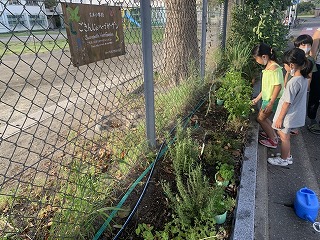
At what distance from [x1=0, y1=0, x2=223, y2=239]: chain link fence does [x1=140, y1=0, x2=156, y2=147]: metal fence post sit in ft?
0.52

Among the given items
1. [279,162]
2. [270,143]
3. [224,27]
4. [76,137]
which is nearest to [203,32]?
[270,143]

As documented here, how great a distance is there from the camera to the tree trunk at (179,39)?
4.66 meters

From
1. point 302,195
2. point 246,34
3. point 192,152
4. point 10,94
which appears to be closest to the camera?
point 302,195

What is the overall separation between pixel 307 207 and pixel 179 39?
3.63m

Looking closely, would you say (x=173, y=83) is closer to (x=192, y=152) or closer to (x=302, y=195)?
(x=192, y=152)

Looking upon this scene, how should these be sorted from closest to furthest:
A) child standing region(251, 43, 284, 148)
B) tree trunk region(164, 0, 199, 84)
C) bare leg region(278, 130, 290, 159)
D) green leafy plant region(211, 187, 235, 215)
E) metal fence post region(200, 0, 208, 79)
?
green leafy plant region(211, 187, 235, 215) → bare leg region(278, 130, 290, 159) → child standing region(251, 43, 284, 148) → metal fence post region(200, 0, 208, 79) → tree trunk region(164, 0, 199, 84)

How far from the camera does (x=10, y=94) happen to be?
621cm

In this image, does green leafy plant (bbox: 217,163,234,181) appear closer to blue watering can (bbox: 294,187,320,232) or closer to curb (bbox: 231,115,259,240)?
curb (bbox: 231,115,259,240)

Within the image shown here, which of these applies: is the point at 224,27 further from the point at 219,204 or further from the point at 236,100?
the point at 219,204

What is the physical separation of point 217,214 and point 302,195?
1030mm

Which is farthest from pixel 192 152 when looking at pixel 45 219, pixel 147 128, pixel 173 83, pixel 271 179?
pixel 173 83

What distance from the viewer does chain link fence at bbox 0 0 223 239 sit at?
166cm

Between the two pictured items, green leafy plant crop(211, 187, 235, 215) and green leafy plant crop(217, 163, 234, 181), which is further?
green leafy plant crop(217, 163, 234, 181)

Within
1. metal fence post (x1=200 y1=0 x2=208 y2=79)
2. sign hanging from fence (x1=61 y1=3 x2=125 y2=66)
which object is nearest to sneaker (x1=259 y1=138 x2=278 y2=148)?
metal fence post (x1=200 y1=0 x2=208 y2=79)
